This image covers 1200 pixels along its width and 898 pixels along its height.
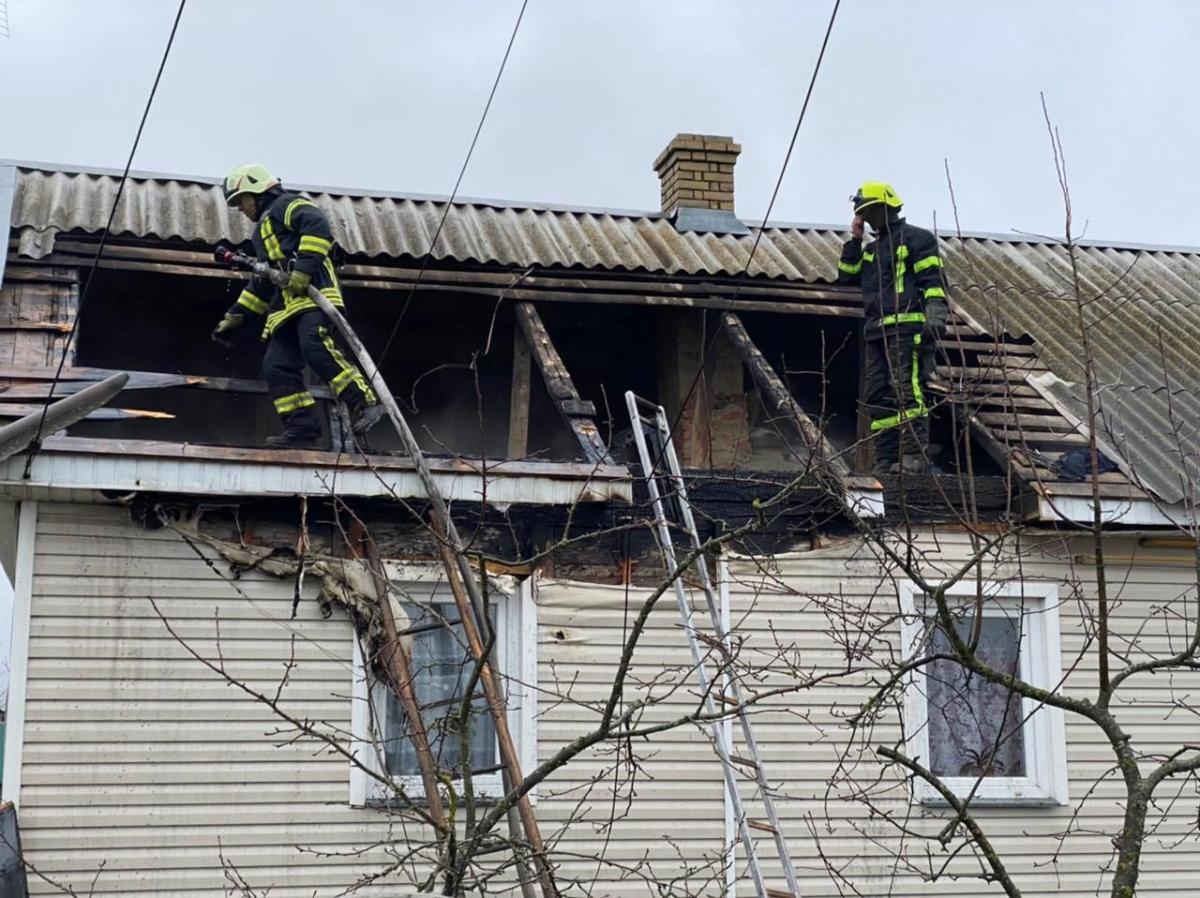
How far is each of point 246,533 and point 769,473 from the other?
2.54 meters

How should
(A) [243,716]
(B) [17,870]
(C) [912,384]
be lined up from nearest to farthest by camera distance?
1. (B) [17,870]
2. (A) [243,716]
3. (C) [912,384]

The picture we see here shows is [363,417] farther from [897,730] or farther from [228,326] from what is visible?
[897,730]

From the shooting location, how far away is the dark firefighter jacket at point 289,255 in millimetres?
7422

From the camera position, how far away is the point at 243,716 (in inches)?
273

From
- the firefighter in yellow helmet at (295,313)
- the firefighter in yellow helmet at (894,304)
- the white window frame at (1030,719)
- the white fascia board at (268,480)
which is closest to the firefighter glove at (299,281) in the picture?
the firefighter in yellow helmet at (295,313)

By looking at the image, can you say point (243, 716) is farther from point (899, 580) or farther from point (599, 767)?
point (899, 580)

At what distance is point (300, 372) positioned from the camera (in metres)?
7.64

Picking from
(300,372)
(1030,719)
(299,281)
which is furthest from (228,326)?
(1030,719)

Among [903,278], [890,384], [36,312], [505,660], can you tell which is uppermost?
[903,278]

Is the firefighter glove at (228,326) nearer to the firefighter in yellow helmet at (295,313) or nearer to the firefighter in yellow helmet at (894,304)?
the firefighter in yellow helmet at (295,313)

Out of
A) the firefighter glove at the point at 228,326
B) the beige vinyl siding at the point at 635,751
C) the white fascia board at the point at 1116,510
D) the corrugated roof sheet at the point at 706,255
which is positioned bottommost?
the beige vinyl siding at the point at 635,751

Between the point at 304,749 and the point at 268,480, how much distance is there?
4.12 ft

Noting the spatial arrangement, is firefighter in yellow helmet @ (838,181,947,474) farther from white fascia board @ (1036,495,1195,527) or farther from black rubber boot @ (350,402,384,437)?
black rubber boot @ (350,402,384,437)

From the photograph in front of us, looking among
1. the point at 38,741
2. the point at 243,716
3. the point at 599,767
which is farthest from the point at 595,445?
the point at 38,741
